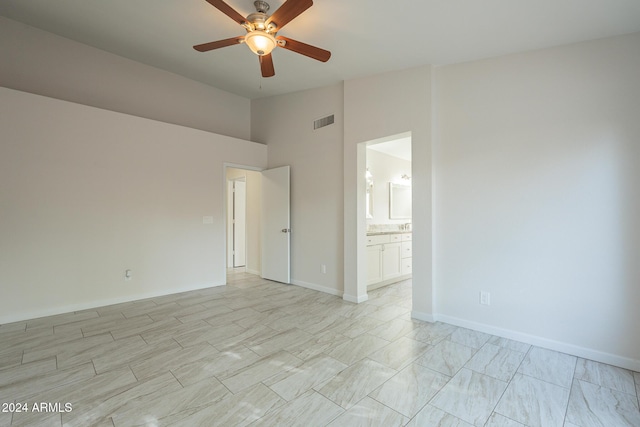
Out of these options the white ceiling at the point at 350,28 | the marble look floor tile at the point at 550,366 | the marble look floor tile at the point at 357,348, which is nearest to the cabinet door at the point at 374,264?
the marble look floor tile at the point at 357,348

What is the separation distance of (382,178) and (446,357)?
3.97m

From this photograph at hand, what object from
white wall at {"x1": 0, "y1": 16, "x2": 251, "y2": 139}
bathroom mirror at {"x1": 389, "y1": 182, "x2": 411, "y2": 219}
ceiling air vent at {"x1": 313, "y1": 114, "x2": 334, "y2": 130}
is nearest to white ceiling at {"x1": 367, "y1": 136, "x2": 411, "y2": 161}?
bathroom mirror at {"x1": 389, "y1": 182, "x2": 411, "y2": 219}

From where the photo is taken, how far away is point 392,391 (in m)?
1.92

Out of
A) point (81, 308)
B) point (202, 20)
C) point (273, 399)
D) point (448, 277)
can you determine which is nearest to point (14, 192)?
point (81, 308)

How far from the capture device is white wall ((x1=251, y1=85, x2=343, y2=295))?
13.8ft

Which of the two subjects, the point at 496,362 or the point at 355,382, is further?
the point at 496,362

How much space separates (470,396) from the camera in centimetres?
188

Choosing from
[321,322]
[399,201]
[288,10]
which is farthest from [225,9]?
[399,201]

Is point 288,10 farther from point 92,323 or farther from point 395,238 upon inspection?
point 395,238

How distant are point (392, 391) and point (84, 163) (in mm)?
4257

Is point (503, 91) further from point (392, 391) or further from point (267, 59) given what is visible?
point (392, 391)

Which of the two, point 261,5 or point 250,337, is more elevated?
point 261,5

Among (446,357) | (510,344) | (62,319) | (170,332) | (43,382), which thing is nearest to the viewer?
(43,382)

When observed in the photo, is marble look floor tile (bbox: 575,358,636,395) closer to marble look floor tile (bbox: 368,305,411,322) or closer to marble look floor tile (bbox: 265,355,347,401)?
marble look floor tile (bbox: 368,305,411,322)
